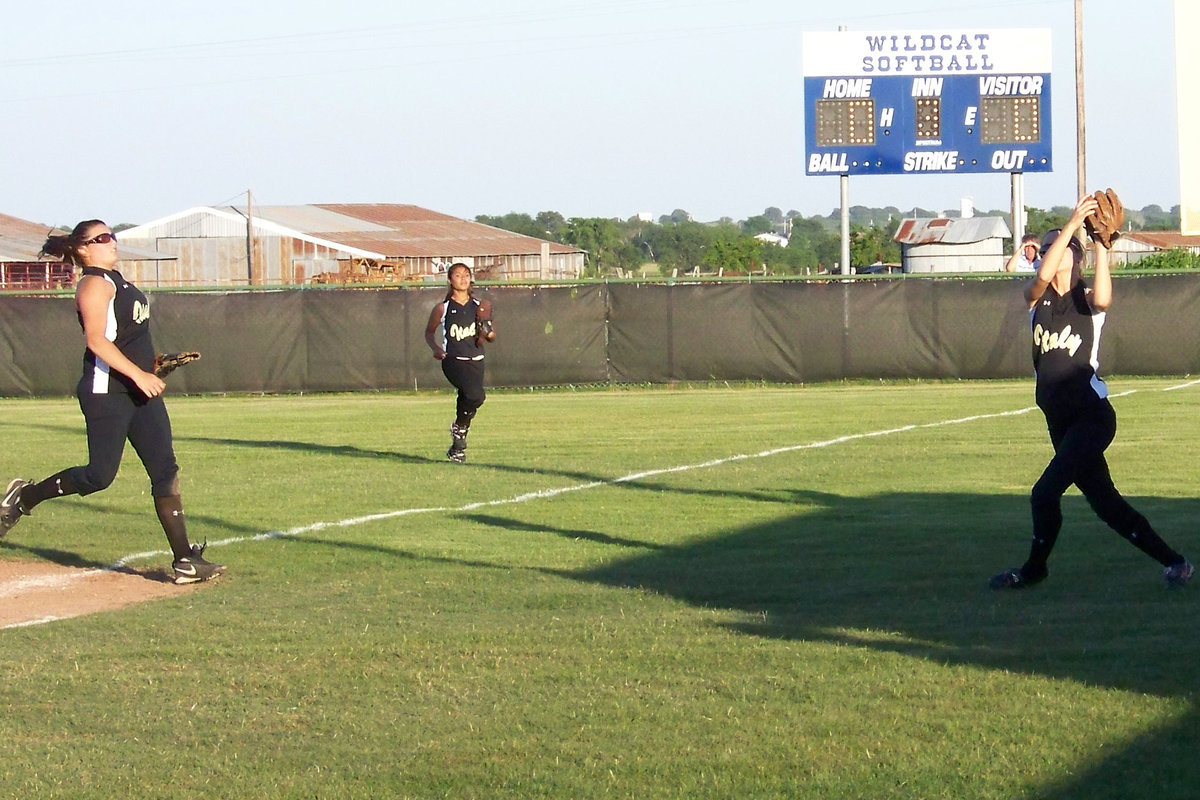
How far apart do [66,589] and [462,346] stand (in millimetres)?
6735

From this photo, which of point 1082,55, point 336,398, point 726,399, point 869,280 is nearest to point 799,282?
point 869,280

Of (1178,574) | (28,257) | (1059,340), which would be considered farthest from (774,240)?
(1178,574)

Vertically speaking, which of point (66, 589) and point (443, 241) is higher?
point (443, 241)

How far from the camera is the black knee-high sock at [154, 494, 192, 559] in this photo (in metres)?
8.48

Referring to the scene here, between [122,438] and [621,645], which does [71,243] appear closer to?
[122,438]

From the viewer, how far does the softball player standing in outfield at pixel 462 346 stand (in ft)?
48.0

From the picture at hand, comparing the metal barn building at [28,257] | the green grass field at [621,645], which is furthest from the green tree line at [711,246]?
the green grass field at [621,645]

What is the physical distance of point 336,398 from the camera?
1037 inches

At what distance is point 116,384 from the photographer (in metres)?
8.20

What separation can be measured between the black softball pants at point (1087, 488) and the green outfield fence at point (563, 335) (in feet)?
63.1

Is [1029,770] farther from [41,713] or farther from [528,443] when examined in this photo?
Result: [528,443]

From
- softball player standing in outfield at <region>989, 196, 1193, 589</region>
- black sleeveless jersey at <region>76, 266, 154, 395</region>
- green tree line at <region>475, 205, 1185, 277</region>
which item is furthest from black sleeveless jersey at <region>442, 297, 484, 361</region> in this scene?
green tree line at <region>475, 205, 1185, 277</region>

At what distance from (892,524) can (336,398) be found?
1762 cm

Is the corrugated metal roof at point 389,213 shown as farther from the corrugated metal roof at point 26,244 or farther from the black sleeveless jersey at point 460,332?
the black sleeveless jersey at point 460,332
